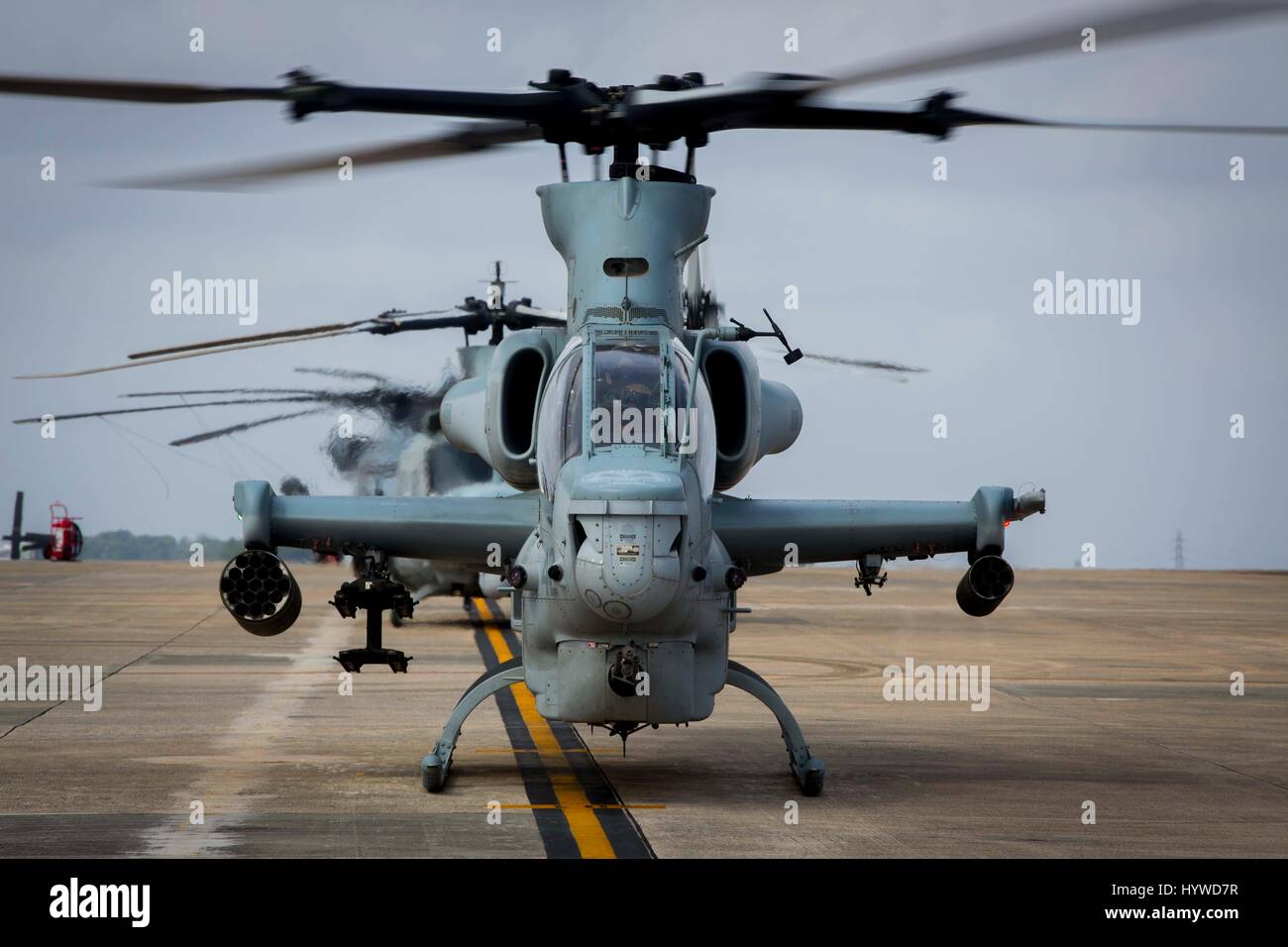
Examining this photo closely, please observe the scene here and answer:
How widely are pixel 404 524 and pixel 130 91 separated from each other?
4431 mm

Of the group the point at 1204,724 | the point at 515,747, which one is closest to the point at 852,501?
the point at 515,747

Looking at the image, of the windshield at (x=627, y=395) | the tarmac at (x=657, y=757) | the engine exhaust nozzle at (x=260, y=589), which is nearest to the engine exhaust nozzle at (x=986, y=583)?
the tarmac at (x=657, y=757)

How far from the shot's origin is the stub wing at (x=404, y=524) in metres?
13.0

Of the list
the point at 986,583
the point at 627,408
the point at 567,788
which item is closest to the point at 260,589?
A: the point at 567,788

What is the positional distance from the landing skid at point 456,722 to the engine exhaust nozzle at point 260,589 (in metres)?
1.39

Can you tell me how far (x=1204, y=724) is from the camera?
17.7m

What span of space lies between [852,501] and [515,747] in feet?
12.2

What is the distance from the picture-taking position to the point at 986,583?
42.5ft

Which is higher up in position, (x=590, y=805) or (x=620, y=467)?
(x=620, y=467)

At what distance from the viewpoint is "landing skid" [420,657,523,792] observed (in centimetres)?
1248

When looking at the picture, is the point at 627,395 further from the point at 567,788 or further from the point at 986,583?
the point at 986,583

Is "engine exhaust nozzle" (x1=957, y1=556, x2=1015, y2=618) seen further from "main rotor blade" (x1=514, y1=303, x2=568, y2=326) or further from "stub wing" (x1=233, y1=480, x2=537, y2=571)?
"main rotor blade" (x1=514, y1=303, x2=568, y2=326)

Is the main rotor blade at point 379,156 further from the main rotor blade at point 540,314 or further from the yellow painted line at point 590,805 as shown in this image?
the main rotor blade at point 540,314
